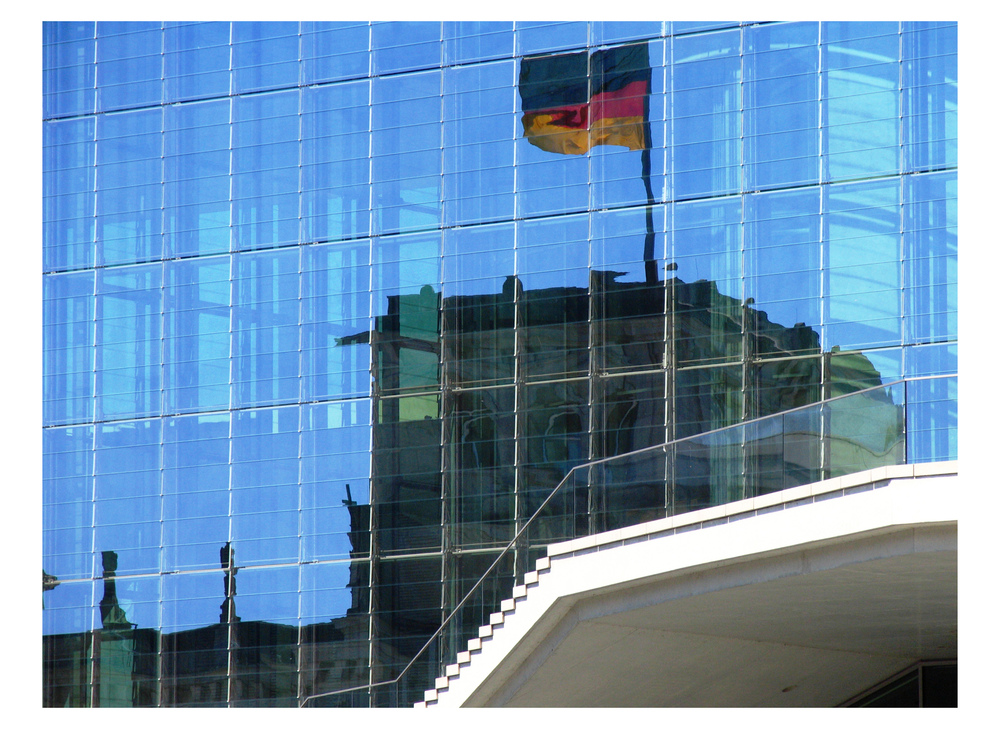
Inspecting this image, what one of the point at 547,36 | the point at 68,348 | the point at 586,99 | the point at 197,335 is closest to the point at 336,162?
the point at 197,335

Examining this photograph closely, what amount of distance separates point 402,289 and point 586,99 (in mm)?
4514

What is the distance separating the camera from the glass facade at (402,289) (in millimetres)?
22859

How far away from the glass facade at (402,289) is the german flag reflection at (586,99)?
52 millimetres

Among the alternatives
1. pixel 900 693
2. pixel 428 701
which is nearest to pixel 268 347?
pixel 428 701

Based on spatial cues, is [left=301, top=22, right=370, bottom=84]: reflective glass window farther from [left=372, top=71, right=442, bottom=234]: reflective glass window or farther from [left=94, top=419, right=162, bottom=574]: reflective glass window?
[left=94, top=419, right=162, bottom=574]: reflective glass window

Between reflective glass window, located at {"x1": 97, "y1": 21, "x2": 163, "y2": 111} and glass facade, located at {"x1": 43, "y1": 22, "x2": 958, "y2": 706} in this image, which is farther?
reflective glass window, located at {"x1": 97, "y1": 21, "x2": 163, "y2": 111}

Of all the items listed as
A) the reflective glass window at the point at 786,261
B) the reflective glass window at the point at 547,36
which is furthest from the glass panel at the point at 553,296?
the reflective glass window at the point at 547,36

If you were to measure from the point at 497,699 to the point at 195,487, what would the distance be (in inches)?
360

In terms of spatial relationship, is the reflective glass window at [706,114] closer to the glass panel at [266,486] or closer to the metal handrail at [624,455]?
the metal handrail at [624,455]

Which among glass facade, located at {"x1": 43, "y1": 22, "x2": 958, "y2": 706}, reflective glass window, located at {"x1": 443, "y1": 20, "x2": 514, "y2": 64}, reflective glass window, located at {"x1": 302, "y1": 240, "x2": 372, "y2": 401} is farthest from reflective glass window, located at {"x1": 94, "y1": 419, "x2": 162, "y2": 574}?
reflective glass window, located at {"x1": 443, "y1": 20, "x2": 514, "y2": 64}

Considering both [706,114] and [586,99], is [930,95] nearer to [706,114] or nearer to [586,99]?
[706,114]

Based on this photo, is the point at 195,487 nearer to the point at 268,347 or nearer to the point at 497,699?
the point at 268,347

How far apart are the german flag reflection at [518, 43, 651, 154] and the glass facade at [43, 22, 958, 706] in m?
0.05

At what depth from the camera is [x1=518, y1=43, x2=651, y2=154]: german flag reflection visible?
24.2 metres
